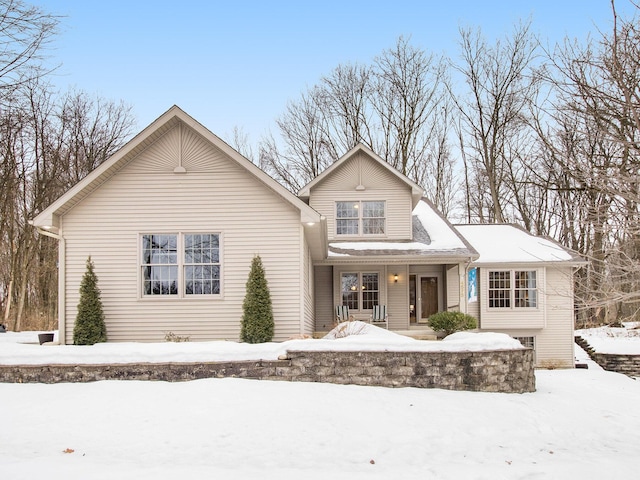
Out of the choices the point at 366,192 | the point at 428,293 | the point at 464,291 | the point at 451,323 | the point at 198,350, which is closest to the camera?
the point at 198,350

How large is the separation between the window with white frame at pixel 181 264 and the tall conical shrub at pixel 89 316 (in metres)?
1.02

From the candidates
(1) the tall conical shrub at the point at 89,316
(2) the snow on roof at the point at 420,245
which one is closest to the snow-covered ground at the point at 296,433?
(1) the tall conical shrub at the point at 89,316

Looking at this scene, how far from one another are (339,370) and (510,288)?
10.4 m

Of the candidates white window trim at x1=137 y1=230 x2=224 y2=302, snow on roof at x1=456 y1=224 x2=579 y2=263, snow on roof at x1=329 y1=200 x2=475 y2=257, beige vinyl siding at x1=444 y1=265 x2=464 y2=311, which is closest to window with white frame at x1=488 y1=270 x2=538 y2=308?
snow on roof at x1=456 y1=224 x2=579 y2=263

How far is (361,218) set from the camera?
18.2m

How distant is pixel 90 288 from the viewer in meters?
11.9

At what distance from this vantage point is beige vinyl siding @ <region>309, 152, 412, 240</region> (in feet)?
59.2

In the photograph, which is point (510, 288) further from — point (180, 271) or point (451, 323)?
point (180, 271)

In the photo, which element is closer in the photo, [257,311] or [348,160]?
[257,311]

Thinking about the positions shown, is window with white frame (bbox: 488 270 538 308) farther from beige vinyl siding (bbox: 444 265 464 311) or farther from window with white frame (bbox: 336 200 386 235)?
window with white frame (bbox: 336 200 386 235)

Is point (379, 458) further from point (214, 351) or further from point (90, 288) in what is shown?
point (90, 288)

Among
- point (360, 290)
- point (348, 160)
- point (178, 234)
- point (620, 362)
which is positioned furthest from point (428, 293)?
point (178, 234)

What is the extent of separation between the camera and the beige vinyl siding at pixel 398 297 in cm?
1831

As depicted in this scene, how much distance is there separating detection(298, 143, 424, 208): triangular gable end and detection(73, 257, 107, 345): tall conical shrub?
7.61 meters
